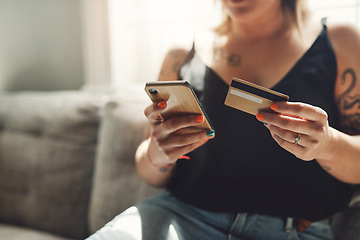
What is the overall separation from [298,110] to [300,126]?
0.12 feet

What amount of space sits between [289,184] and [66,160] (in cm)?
88

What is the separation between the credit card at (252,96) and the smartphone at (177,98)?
3.0 inches

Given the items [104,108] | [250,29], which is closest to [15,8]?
[104,108]

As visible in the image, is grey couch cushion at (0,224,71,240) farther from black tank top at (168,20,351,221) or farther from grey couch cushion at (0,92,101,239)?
black tank top at (168,20,351,221)

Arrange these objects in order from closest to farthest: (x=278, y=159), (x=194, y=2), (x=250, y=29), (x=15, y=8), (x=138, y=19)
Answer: (x=278, y=159)
(x=250, y=29)
(x=194, y=2)
(x=138, y=19)
(x=15, y=8)

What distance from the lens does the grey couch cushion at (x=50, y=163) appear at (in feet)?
4.33

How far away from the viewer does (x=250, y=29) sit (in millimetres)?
987

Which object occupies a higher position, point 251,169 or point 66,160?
point 251,169

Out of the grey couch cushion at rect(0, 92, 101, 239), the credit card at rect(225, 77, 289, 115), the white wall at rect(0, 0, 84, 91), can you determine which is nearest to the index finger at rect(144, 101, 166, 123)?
the credit card at rect(225, 77, 289, 115)

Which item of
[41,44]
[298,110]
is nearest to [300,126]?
[298,110]

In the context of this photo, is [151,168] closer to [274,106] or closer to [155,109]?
[155,109]

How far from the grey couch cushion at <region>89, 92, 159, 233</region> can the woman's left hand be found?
58cm

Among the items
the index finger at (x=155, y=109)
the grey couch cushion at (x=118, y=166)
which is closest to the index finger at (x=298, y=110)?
the index finger at (x=155, y=109)

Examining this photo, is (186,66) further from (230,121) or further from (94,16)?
(94,16)
